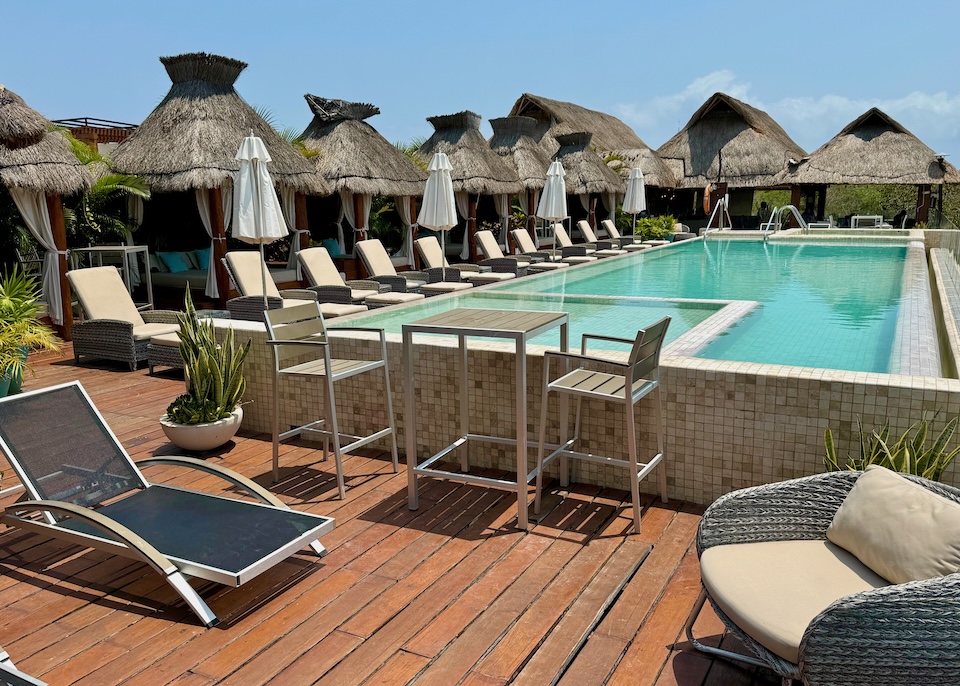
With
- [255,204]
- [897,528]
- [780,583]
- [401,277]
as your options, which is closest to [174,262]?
[401,277]

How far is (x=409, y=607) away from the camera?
2658 mm

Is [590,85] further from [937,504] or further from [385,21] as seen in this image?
[937,504]

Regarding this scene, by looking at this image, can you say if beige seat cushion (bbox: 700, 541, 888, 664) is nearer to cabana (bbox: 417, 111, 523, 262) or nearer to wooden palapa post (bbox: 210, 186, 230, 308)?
wooden palapa post (bbox: 210, 186, 230, 308)

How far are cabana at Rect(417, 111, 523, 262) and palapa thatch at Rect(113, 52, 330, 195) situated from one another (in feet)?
16.6

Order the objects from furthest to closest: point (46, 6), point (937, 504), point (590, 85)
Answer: point (590, 85) < point (46, 6) < point (937, 504)

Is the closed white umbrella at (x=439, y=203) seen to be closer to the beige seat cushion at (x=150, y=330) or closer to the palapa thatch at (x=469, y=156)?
the beige seat cushion at (x=150, y=330)

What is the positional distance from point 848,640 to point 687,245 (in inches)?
637

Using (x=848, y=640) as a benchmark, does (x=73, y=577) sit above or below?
below

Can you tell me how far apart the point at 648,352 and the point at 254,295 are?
5741 millimetres

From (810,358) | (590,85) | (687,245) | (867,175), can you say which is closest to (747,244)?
(687,245)

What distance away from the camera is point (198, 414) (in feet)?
14.0

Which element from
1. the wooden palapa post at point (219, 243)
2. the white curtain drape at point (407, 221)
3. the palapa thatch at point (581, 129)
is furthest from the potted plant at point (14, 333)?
the palapa thatch at point (581, 129)

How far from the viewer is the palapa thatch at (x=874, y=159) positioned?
2267cm

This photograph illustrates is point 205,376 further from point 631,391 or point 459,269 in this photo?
point 459,269
